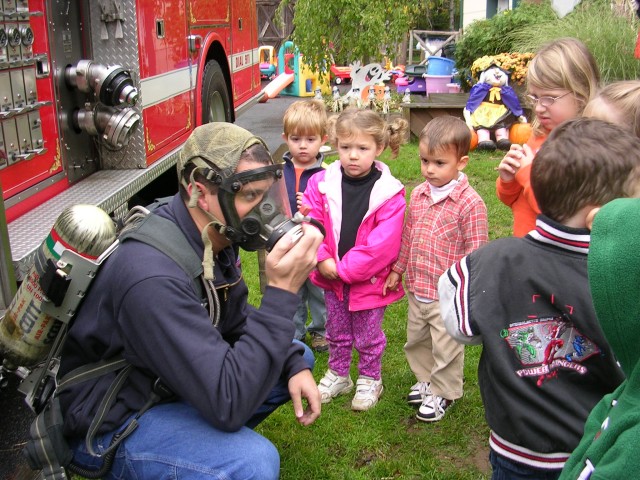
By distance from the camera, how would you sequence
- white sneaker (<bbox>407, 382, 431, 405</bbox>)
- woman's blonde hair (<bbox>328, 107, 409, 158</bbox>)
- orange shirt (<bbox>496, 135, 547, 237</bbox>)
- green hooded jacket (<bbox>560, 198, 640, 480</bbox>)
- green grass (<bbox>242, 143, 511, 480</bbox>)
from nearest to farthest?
green hooded jacket (<bbox>560, 198, 640, 480</bbox>)
orange shirt (<bbox>496, 135, 547, 237</bbox>)
green grass (<bbox>242, 143, 511, 480</bbox>)
woman's blonde hair (<bbox>328, 107, 409, 158</bbox>)
white sneaker (<bbox>407, 382, 431, 405</bbox>)

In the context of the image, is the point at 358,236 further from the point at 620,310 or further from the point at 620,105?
the point at 620,310

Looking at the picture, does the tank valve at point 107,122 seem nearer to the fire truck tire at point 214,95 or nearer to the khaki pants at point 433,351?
the fire truck tire at point 214,95

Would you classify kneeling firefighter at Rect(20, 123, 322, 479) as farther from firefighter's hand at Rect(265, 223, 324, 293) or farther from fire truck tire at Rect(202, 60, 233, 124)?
fire truck tire at Rect(202, 60, 233, 124)

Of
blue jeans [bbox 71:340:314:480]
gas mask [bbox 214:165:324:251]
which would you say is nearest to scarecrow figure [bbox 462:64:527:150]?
gas mask [bbox 214:165:324:251]

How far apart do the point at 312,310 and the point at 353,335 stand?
56 centimetres

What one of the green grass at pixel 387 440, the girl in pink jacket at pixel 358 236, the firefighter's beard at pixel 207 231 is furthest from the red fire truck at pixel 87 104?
the green grass at pixel 387 440

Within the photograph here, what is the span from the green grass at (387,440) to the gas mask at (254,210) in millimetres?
1341

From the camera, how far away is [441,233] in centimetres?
330

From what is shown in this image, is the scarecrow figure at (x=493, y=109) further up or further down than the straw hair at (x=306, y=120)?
further down

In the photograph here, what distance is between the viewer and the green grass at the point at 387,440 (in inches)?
126

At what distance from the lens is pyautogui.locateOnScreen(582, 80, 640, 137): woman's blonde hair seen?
2.62 meters

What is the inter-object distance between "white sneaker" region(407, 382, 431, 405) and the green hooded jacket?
225 cm

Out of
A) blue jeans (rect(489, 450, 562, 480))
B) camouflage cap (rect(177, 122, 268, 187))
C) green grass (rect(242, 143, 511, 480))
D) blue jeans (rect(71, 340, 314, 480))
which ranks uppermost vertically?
camouflage cap (rect(177, 122, 268, 187))

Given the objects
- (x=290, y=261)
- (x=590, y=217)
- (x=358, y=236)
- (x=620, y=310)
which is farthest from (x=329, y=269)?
(x=620, y=310)
